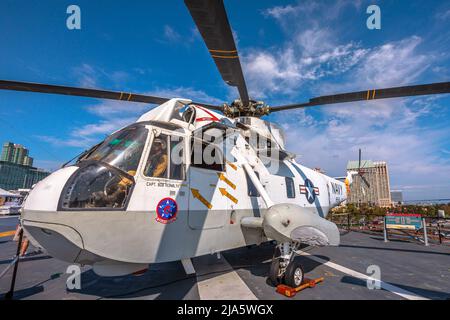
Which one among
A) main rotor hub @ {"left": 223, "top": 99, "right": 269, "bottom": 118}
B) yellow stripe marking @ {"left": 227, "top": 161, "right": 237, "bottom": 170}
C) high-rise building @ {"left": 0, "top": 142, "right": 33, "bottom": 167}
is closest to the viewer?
yellow stripe marking @ {"left": 227, "top": 161, "right": 237, "bottom": 170}

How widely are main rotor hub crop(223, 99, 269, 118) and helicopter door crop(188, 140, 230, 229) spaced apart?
2.62 meters

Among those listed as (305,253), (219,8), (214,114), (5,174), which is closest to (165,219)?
(214,114)

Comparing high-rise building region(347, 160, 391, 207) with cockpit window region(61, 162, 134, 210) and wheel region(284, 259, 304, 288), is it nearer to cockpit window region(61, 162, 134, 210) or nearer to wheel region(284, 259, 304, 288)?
wheel region(284, 259, 304, 288)

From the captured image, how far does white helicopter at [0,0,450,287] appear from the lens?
3.39 m

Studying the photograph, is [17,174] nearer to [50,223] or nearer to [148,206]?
[50,223]

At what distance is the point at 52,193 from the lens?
10.9 ft

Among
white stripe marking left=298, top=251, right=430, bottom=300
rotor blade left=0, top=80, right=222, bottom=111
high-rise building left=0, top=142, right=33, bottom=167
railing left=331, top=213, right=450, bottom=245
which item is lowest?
white stripe marking left=298, top=251, right=430, bottom=300

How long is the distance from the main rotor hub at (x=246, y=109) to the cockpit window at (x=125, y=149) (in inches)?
153

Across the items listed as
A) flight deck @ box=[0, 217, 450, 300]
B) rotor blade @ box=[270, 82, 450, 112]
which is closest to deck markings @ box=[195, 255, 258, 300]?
flight deck @ box=[0, 217, 450, 300]

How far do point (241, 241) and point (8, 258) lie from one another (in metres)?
7.71

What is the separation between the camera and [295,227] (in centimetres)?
457

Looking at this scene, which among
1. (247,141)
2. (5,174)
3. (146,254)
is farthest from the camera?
(5,174)

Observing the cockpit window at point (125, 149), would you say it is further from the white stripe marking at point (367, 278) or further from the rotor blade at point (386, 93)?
the white stripe marking at point (367, 278)
